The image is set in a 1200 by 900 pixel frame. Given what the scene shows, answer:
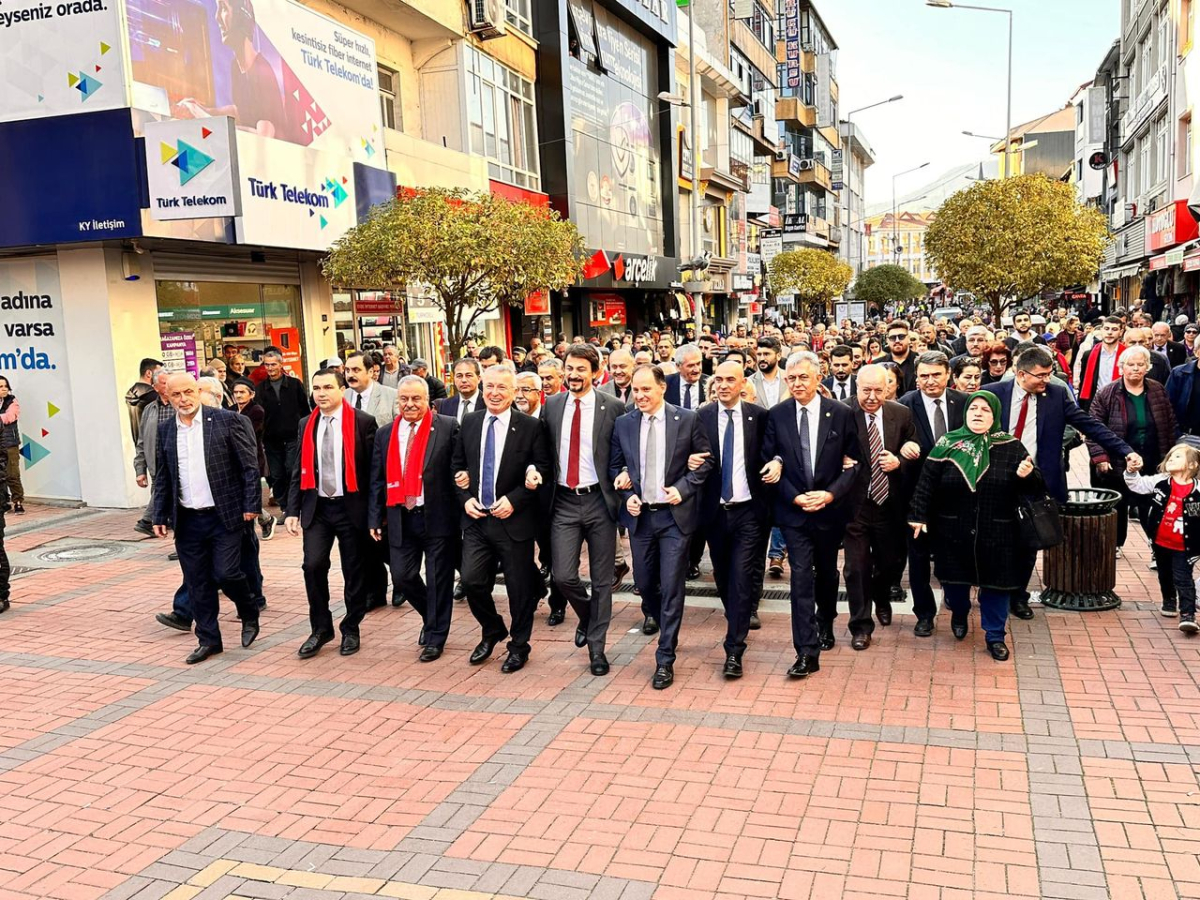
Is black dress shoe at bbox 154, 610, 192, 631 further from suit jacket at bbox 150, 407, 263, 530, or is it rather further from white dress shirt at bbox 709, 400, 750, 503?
white dress shirt at bbox 709, 400, 750, 503

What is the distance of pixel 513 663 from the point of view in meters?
6.70

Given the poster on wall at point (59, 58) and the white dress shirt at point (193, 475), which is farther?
the poster on wall at point (59, 58)

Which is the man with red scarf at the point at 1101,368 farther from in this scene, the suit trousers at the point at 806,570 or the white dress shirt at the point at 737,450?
the white dress shirt at the point at 737,450

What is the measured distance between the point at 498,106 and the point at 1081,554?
62.3 feet

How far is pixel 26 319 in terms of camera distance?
43.0 ft

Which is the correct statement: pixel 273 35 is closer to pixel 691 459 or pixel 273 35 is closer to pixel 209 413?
pixel 209 413

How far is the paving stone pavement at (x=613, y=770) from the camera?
4188 mm

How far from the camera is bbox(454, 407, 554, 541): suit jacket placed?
6523 mm

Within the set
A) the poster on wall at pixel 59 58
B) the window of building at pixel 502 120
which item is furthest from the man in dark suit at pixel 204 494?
the window of building at pixel 502 120

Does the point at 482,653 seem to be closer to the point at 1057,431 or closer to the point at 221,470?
the point at 221,470

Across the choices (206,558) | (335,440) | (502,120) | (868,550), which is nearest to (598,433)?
(335,440)

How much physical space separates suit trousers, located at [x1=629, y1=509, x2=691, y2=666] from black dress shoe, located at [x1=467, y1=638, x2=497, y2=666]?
3.99 ft

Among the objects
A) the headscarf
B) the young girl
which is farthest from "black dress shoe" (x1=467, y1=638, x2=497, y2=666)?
the young girl

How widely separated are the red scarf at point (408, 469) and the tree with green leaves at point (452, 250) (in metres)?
7.38
